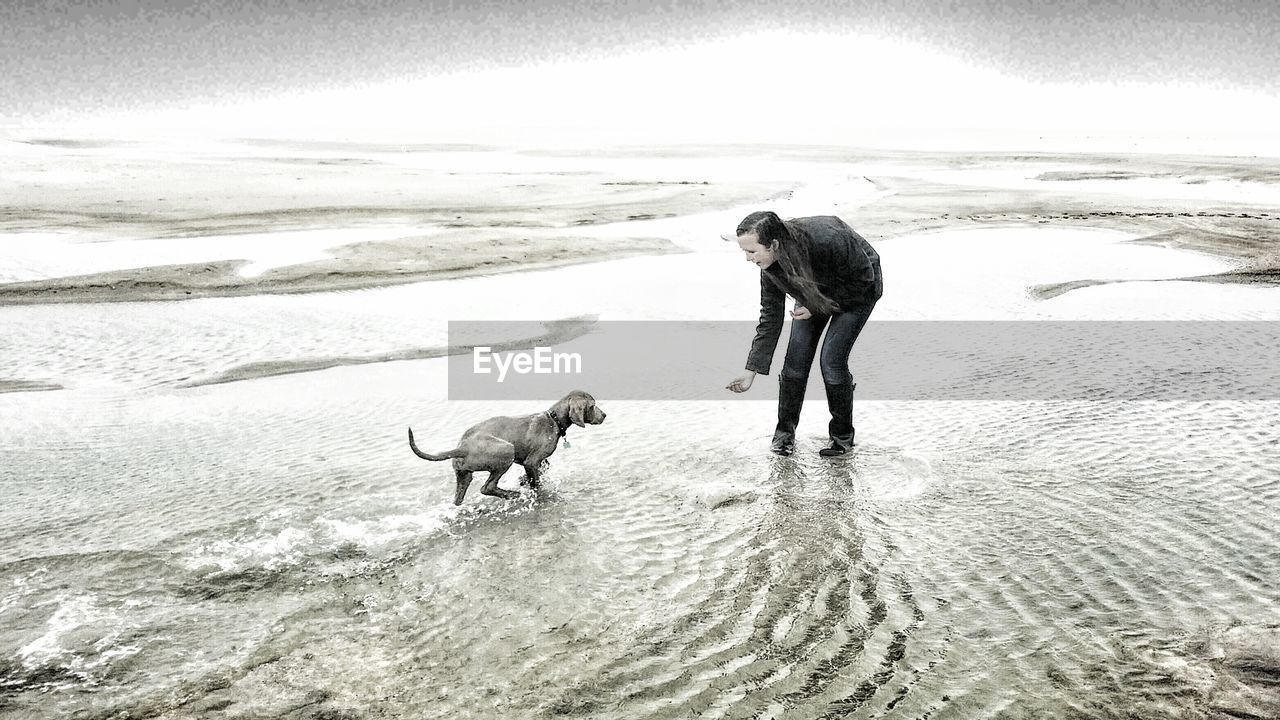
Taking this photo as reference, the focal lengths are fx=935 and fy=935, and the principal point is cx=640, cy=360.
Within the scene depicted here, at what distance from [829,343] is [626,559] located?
72.1 inches

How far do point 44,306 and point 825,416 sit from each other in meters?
8.94

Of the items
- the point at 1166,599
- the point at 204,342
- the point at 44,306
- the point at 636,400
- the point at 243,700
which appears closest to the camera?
the point at 243,700

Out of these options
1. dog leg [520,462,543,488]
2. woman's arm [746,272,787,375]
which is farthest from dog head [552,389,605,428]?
woman's arm [746,272,787,375]

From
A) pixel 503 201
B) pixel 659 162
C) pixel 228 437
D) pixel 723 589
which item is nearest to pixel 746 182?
pixel 503 201

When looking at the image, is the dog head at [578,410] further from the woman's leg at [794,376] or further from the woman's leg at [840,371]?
the woman's leg at [840,371]

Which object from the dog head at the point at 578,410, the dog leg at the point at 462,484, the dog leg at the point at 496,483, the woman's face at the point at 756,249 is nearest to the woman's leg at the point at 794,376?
the woman's face at the point at 756,249

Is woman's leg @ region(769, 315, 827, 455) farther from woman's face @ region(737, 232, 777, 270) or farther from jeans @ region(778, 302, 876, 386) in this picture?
woman's face @ region(737, 232, 777, 270)

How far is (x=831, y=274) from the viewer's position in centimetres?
511

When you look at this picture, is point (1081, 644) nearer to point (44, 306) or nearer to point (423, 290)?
point (423, 290)

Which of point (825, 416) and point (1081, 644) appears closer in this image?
point (1081, 644)

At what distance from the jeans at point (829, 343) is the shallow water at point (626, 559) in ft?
1.79

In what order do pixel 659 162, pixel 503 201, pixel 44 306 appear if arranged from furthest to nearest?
pixel 659 162 < pixel 503 201 < pixel 44 306

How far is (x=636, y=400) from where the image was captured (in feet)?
23.0

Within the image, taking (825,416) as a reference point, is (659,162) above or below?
above
